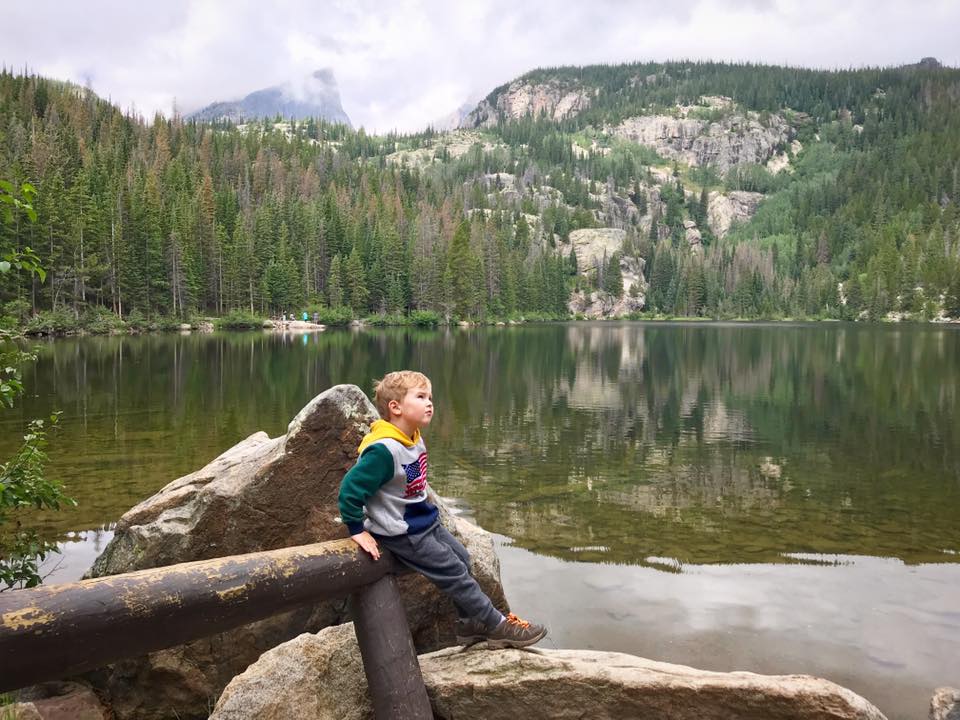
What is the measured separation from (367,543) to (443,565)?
2.31 feet

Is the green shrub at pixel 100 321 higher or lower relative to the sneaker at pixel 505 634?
higher

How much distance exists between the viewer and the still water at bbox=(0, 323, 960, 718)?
29.2 ft

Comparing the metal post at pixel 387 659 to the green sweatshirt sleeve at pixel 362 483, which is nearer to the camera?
the metal post at pixel 387 659

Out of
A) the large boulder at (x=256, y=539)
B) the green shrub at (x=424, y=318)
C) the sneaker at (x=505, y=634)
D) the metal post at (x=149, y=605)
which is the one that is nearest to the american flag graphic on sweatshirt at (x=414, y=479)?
the metal post at (x=149, y=605)

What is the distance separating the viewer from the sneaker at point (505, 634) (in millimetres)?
5363

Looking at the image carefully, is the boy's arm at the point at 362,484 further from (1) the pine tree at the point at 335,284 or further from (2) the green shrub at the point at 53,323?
(1) the pine tree at the point at 335,284

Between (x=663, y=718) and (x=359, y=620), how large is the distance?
7.55ft

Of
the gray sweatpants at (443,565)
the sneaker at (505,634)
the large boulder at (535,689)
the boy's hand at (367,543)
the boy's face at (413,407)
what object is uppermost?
the boy's face at (413,407)

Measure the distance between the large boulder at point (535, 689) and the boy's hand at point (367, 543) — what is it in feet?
3.46

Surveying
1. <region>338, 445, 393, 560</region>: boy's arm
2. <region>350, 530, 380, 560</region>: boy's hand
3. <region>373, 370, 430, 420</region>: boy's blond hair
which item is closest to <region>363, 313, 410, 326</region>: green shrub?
<region>373, 370, 430, 420</region>: boy's blond hair

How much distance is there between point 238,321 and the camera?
10231 cm

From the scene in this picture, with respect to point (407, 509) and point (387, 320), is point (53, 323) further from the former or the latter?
point (407, 509)

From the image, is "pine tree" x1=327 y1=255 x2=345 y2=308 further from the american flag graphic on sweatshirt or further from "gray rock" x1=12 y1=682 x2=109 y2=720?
the american flag graphic on sweatshirt

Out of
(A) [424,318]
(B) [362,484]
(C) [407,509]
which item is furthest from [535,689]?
(A) [424,318]
